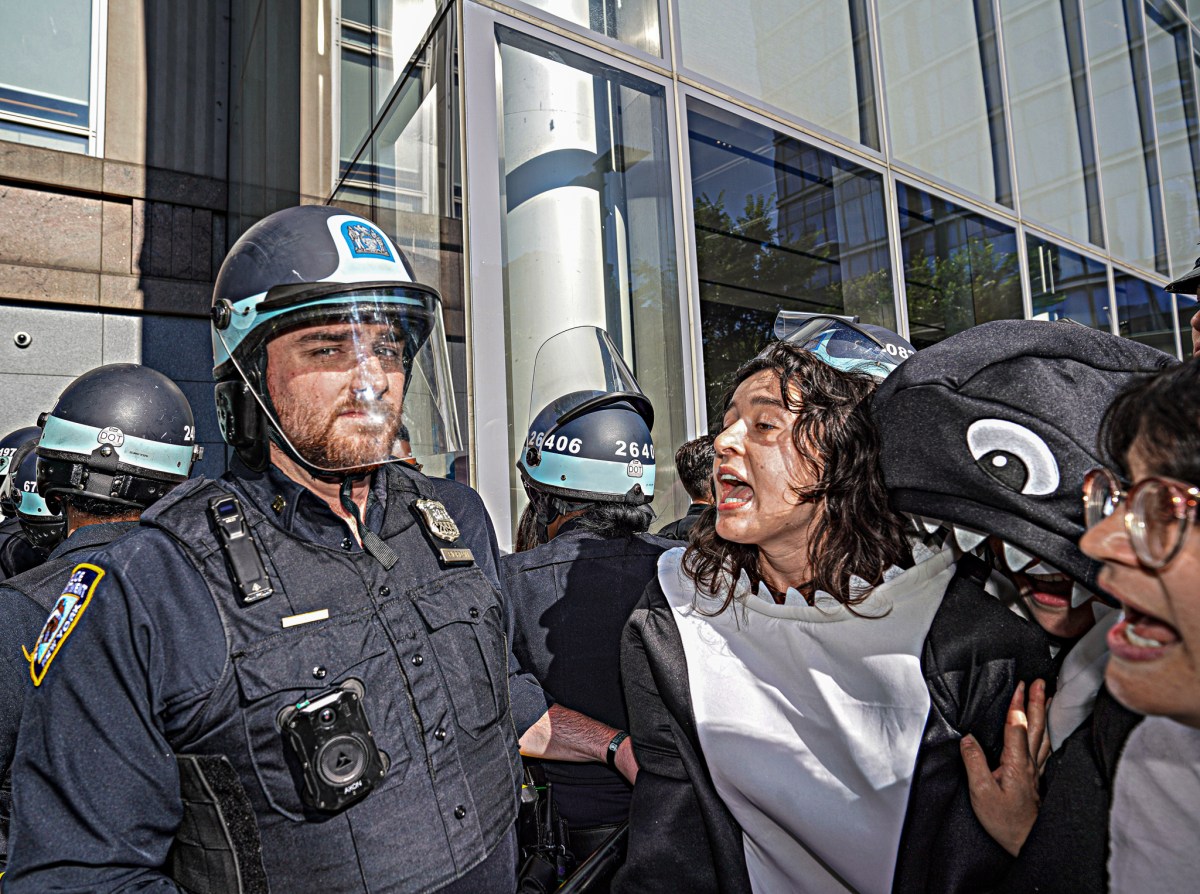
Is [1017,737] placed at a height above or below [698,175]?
below

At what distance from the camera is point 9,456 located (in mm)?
4996

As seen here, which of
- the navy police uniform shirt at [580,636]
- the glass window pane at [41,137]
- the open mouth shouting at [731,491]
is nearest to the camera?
the open mouth shouting at [731,491]

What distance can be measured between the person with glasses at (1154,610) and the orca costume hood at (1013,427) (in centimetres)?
10

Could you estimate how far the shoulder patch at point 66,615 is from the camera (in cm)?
131

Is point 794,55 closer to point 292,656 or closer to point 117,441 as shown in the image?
point 117,441

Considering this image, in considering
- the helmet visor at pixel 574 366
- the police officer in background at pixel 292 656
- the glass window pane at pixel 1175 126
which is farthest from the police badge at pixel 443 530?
the glass window pane at pixel 1175 126

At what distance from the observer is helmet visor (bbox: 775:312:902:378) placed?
2248 mm

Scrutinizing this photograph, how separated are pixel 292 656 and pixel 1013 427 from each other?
4.14 feet

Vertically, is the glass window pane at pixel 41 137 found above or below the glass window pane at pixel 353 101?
above

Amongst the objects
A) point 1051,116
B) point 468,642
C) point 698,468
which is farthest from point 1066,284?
point 468,642

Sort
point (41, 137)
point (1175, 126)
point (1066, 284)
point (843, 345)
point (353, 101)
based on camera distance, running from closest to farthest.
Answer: point (843, 345), point (353, 101), point (41, 137), point (1066, 284), point (1175, 126)

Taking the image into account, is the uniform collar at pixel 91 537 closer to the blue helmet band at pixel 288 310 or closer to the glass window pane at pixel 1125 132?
the blue helmet band at pixel 288 310

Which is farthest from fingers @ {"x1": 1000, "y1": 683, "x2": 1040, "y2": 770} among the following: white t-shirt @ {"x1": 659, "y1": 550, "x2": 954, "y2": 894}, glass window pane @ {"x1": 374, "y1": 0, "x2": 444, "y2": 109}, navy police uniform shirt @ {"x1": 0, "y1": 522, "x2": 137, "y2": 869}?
glass window pane @ {"x1": 374, "y1": 0, "x2": 444, "y2": 109}

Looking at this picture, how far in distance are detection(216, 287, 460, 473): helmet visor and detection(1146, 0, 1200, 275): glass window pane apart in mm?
12800
